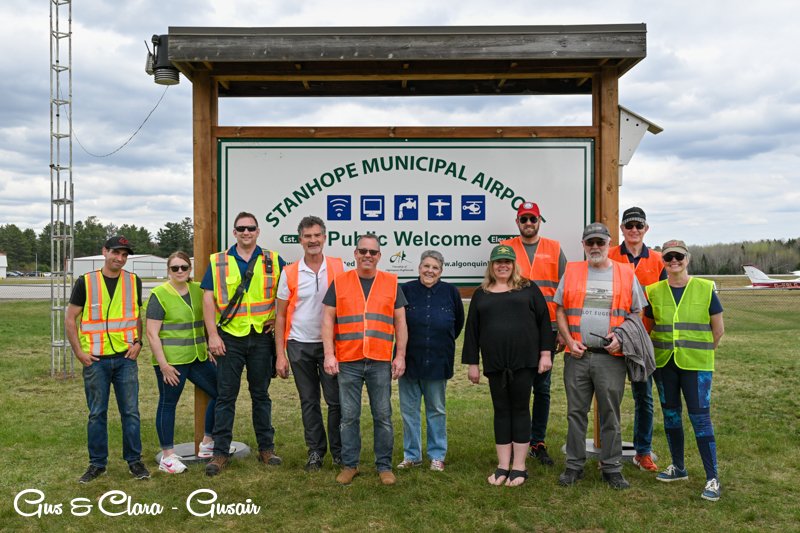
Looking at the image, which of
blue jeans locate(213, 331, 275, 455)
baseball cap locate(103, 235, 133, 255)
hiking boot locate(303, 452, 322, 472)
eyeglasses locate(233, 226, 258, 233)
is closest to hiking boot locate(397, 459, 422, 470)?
hiking boot locate(303, 452, 322, 472)

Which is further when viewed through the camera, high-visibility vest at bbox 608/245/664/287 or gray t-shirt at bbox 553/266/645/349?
high-visibility vest at bbox 608/245/664/287

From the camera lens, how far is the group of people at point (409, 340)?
4750 millimetres

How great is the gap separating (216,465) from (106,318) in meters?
1.47

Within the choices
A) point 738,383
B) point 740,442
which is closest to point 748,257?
point 738,383

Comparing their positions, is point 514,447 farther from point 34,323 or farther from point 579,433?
point 34,323

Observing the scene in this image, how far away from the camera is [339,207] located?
5992mm

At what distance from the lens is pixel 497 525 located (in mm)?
4195

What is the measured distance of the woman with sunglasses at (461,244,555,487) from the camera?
480 cm

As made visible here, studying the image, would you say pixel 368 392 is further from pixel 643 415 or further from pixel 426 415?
pixel 643 415

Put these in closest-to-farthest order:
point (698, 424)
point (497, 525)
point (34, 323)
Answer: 1. point (497, 525)
2. point (698, 424)
3. point (34, 323)

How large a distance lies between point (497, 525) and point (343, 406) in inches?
57.4

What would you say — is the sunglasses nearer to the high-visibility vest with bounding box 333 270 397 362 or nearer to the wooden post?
the high-visibility vest with bounding box 333 270 397 362

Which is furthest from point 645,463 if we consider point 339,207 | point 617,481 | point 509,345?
point 339,207

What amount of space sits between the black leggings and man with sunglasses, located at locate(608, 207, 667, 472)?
96 cm
